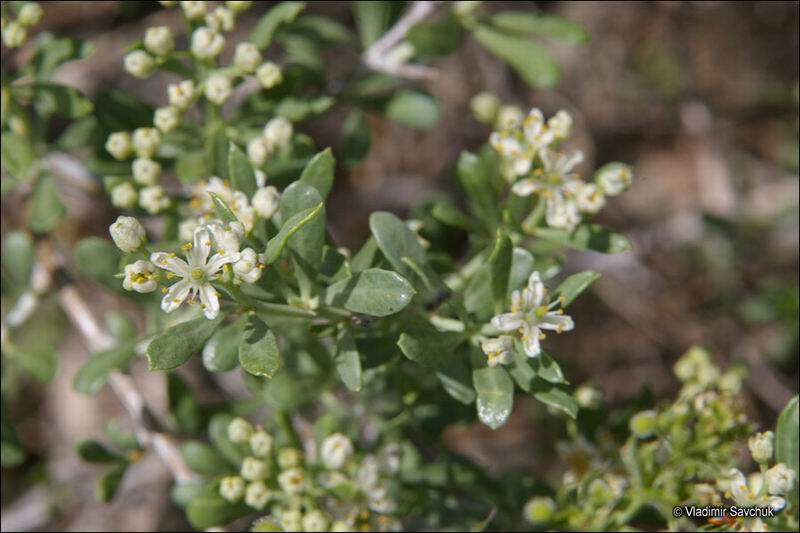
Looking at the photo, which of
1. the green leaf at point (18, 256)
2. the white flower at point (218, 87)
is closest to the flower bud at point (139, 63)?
the white flower at point (218, 87)

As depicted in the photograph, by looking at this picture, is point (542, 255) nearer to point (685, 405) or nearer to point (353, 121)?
point (685, 405)

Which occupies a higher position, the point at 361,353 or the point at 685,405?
the point at 361,353

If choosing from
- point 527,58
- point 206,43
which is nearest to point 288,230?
point 206,43

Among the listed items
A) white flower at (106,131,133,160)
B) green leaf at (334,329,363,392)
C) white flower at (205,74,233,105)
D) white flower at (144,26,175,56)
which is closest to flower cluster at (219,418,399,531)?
green leaf at (334,329,363,392)

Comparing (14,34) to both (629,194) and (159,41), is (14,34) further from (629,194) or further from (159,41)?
(629,194)

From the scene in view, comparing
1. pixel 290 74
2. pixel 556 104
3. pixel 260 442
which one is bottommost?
pixel 556 104

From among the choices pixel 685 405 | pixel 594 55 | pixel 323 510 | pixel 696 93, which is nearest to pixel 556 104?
pixel 594 55
